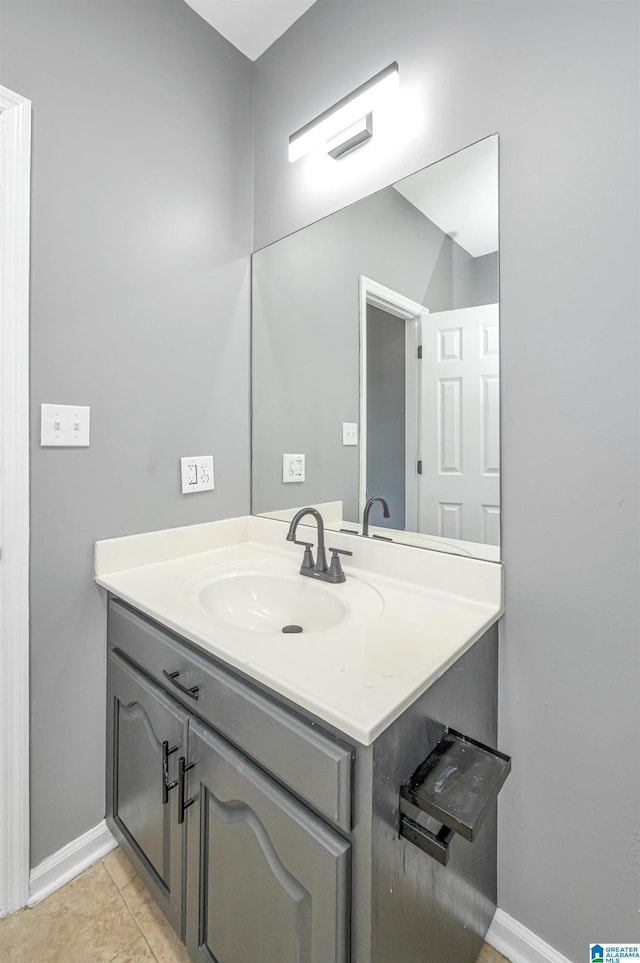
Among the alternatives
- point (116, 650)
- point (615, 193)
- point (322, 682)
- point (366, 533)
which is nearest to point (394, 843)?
point (322, 682)

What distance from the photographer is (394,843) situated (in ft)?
2.14

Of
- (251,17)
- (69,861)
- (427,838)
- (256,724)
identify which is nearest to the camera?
(427,838)

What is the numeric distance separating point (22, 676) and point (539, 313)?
151 centimetres

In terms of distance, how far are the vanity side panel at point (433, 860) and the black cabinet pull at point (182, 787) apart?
0.44 m

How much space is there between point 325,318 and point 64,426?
2.87 feet

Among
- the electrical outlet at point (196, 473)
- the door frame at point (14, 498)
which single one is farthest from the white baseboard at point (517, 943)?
the electrical outlet at point (196, 473)

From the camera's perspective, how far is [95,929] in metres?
1.06

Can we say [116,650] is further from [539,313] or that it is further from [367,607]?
[539,313]

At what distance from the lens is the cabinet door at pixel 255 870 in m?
0.64

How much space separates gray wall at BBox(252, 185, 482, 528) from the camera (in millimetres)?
1171

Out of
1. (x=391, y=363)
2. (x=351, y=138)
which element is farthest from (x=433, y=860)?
(x=351, y=138)

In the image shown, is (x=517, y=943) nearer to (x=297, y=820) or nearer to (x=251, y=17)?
(x=297, y=820)

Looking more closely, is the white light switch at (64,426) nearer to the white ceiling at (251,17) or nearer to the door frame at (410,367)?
the door frame at (410,367)

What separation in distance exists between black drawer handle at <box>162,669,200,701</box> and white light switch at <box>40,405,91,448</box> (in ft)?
2.13
